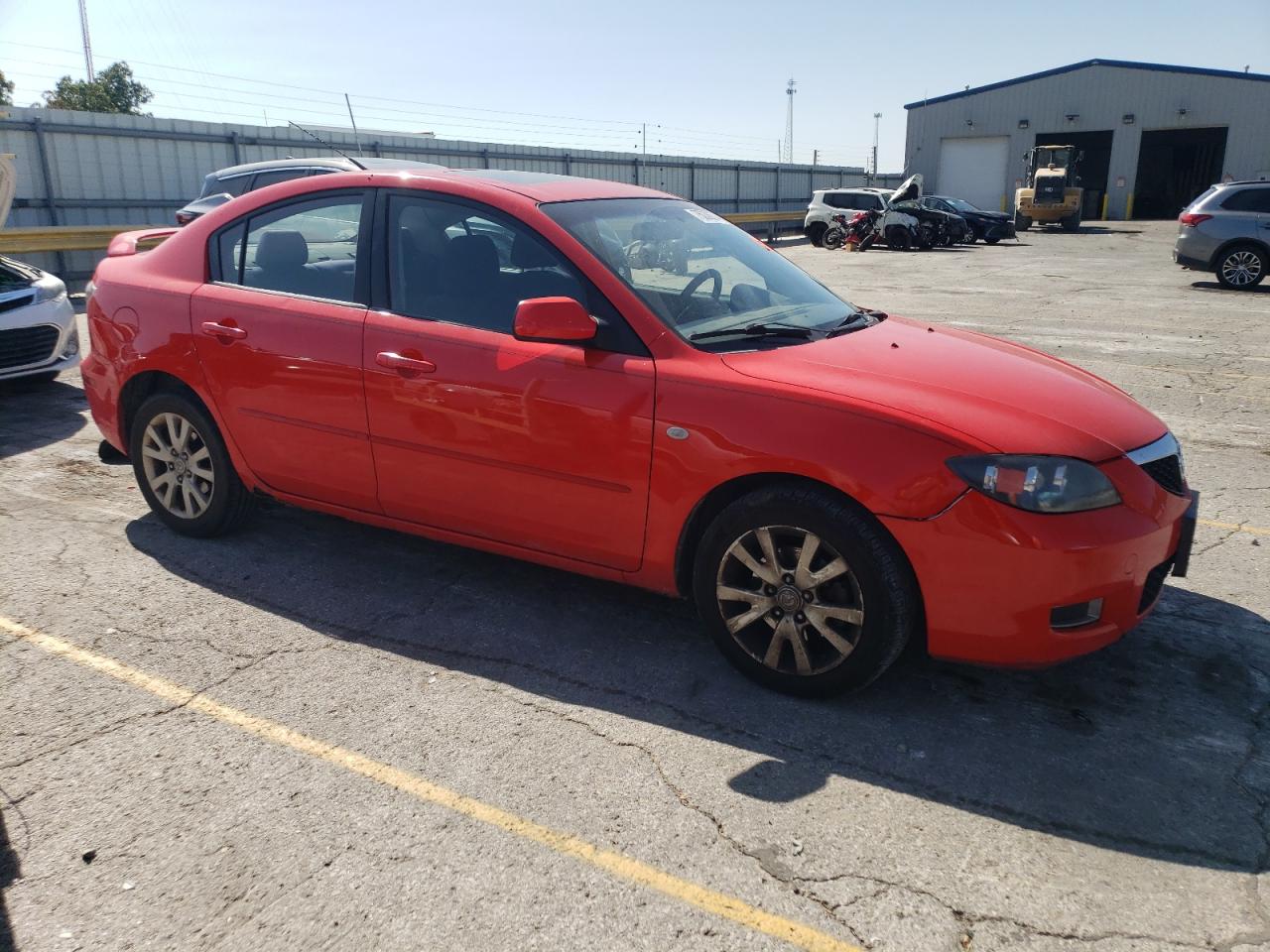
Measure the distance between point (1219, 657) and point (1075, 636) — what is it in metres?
1.07

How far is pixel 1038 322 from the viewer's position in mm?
12891

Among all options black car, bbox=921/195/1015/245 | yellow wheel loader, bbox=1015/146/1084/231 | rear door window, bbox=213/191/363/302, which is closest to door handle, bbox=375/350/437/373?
rear door window, bbox=213/191/363/302

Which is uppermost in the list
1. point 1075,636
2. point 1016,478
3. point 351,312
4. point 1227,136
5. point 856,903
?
point 1227,136

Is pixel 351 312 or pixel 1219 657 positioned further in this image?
pixel 351 312

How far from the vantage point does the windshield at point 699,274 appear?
370 centimetres

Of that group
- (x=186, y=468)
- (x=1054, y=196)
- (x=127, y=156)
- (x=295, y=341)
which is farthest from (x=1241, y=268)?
(x=1054, y=196)

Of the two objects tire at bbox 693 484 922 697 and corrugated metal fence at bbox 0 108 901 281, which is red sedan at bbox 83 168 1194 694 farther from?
corrugated metal fence at bbox 0 108 901 281

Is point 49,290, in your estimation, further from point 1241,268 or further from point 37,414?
point 1241,268

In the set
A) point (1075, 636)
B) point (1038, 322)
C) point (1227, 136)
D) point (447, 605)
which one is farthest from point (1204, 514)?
point (1227, 136)

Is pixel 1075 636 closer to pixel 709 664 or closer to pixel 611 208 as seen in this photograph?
pixel 709 664

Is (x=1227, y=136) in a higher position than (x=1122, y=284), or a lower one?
higher

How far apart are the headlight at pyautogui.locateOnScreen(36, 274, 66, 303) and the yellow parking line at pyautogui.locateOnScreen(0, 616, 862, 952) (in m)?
5.25

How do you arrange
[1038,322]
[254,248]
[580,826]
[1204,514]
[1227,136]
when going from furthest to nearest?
1. [1227,136]
2. [1038,322]
3. [1204,514]
4. [254,248]
5. [580,826]

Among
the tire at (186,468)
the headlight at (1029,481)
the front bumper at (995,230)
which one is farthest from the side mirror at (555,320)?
the front bumper at (995,230)
